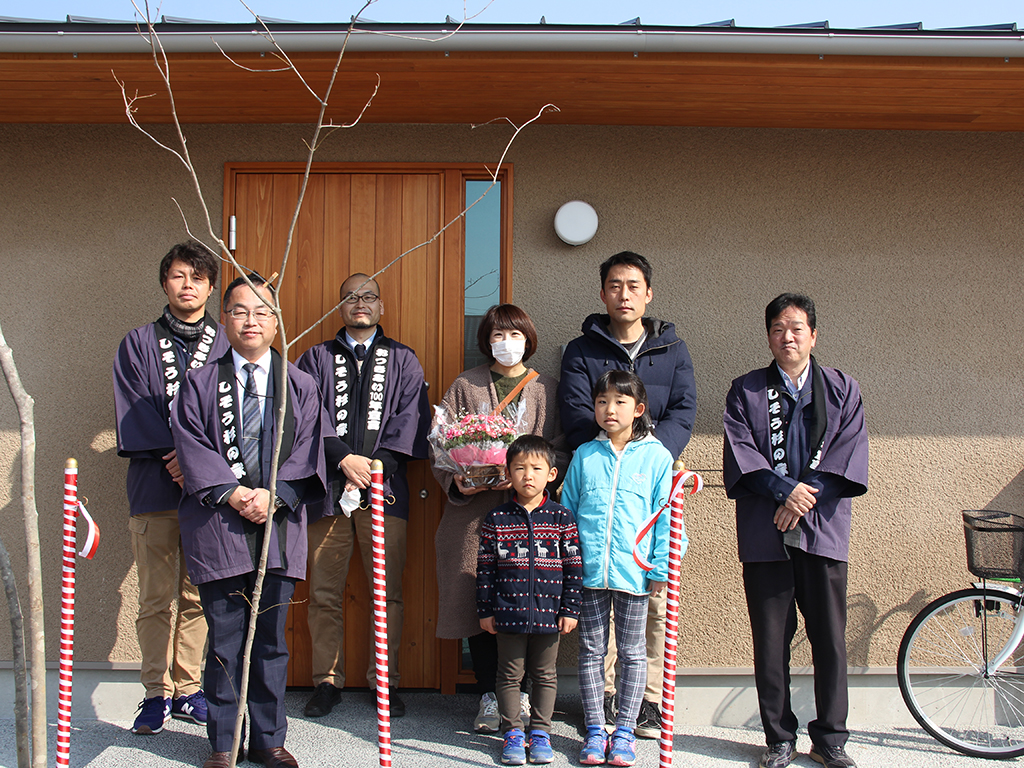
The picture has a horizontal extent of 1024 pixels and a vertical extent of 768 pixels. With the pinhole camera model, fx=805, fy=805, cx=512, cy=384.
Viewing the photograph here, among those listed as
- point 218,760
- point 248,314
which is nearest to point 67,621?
point 218,760

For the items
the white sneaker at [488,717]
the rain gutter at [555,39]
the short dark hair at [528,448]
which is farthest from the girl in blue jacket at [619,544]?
the rain gutter at [555,39]

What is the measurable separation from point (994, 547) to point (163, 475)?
4.11 metres

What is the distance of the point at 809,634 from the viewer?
12.4 ft

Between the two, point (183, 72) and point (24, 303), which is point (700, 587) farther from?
point (24, 303)

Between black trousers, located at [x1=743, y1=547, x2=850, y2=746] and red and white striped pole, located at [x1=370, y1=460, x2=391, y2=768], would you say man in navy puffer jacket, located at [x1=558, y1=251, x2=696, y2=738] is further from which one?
red and white striped pole, located at [x1=370, y1=460, x2=391, y2=768]

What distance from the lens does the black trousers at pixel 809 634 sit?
3662mm

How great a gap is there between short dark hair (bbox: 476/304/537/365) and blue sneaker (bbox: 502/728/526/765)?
182cm

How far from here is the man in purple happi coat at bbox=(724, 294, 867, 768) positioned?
366cm

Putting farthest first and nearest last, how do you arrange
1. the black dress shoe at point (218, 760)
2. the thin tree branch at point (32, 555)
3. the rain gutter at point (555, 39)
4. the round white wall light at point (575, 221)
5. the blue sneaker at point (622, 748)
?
the round white wall light at point (575, 221)
the rain gutter at point (555, 39)
the blue sneaker at point (622, 748)
the black dress shoe at point (218, 760)
the thin tree branch at point (32, 555)

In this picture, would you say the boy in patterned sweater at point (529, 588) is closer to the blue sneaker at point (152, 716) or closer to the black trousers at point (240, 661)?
the black trousers at point (240, 661)

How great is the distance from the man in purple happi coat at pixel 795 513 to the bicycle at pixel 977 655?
735 millimetres

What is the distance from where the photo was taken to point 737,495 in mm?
3867

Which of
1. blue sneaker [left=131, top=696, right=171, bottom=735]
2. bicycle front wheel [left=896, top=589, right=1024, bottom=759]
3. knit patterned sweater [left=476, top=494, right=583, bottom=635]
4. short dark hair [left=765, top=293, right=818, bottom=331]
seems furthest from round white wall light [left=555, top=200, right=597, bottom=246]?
blue sneaker [left=131, top=696, right=171, bottom=735]

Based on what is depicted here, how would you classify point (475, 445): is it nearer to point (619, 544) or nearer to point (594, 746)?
point (619, 544)
